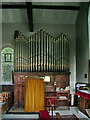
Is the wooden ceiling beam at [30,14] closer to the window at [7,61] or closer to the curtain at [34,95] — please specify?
the window at [7,61]

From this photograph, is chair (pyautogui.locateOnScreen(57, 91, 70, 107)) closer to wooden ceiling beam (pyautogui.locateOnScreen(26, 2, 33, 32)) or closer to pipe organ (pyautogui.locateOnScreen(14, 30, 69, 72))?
pipe organ (pyautogui.locateOnScreen(14, 30, 69, 72))

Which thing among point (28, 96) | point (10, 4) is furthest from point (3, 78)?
point (10, 4)

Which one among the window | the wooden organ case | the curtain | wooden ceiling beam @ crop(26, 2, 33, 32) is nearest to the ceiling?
wooden ceiling beam @ crop(26, 2, 33, 32)

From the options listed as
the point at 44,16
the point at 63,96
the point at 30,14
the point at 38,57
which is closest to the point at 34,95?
the point at 63,96

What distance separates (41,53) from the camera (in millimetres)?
10422

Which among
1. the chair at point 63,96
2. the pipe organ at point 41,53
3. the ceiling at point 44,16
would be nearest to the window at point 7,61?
the pipe organ at point 41,53

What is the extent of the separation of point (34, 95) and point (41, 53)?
2391 millimetres

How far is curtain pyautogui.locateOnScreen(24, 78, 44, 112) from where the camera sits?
873 centimetres

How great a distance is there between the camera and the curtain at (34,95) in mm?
8734

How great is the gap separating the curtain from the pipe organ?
148cm

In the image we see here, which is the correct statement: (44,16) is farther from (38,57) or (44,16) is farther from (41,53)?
(38,57)

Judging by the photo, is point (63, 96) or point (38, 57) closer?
point (63, 96)

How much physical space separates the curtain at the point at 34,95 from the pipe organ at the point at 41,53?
1.48m

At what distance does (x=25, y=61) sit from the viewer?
10367mm
